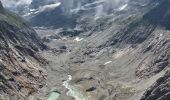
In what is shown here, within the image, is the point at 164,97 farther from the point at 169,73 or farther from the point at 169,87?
the point at 169,73

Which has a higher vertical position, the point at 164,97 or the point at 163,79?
the point at 163,79

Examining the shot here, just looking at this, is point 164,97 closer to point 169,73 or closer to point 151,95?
point 151,95

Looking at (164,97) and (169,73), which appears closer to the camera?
(164,97)

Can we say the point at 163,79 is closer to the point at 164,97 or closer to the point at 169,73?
the point at 169,73

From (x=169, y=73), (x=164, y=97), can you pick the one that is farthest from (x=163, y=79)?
(x=164, y=97)

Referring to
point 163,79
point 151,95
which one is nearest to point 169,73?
point 163,79

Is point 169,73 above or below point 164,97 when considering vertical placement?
above

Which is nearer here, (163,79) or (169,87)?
(169,87)
